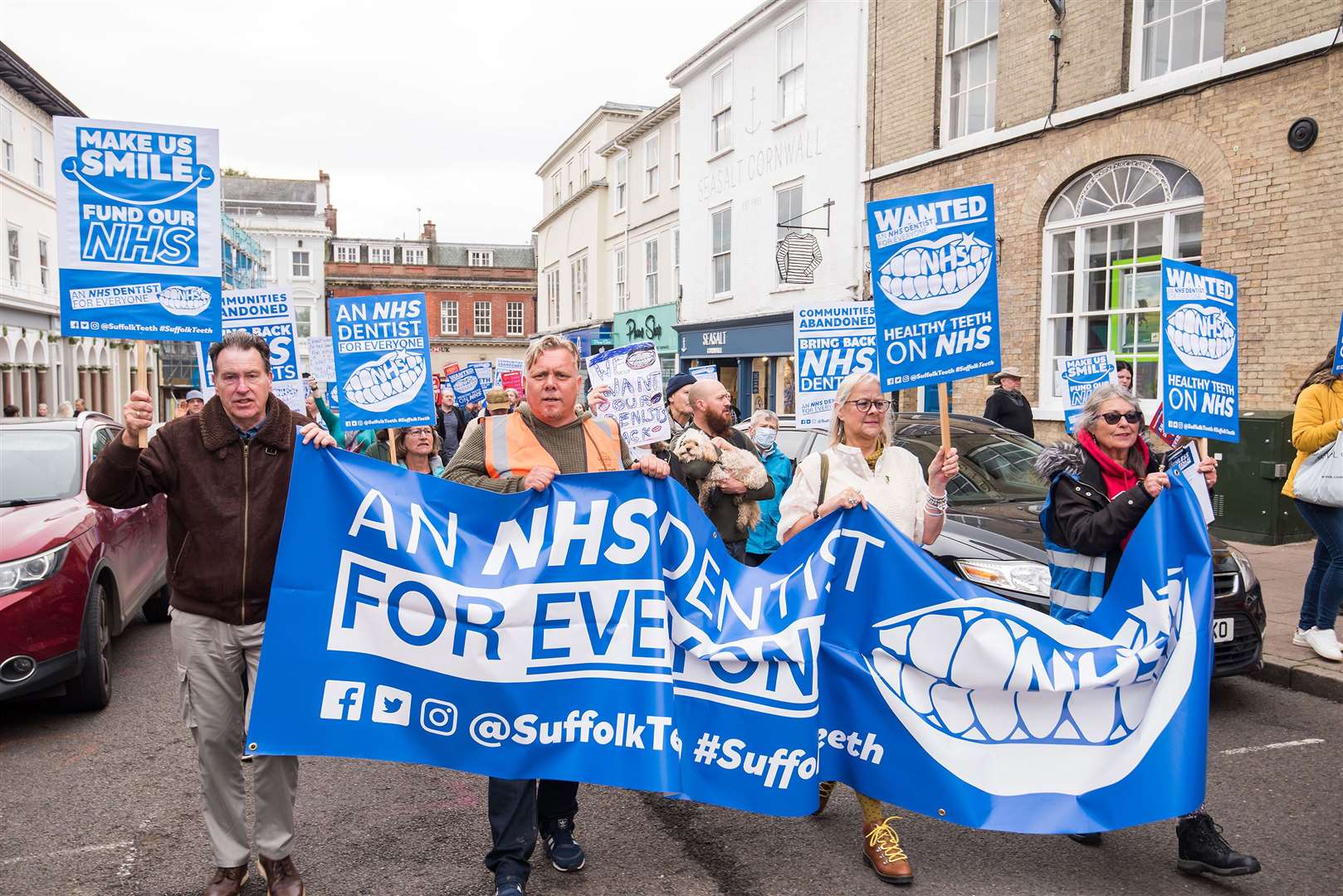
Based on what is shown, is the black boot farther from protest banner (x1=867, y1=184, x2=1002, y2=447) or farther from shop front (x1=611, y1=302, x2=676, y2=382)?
shop front (x1=611, y1=302, x2=676, y2=382)

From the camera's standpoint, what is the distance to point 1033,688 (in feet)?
12.1

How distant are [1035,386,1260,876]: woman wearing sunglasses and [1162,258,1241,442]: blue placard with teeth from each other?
1.61ft

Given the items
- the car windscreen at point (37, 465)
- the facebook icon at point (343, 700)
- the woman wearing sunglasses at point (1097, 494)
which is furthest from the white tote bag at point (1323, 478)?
the car windscreen at point (37, 465)

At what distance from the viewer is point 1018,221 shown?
14.0 meters

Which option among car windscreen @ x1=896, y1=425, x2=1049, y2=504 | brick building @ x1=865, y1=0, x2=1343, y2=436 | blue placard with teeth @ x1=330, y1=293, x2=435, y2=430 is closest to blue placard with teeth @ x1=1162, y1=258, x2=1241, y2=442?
car windscreen @ x1=896, y1=425, x2=1049, y2=504

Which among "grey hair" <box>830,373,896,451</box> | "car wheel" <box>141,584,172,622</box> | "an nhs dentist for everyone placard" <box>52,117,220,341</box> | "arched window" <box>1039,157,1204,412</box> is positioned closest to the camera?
"grey hair" <box>830,373,896,451</box>

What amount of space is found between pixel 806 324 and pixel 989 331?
3.97 metres

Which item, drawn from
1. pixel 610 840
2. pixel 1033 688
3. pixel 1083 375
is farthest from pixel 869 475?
pixel 1083 375

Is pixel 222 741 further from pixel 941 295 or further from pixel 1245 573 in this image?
pixel 1245 573

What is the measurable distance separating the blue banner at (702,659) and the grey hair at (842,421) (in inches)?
23.9

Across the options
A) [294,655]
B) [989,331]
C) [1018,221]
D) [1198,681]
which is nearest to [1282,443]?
[1018,221]

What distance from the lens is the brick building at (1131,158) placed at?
10492 mm

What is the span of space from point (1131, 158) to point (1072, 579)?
10.1 meters

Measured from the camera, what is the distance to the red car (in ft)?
17.6
